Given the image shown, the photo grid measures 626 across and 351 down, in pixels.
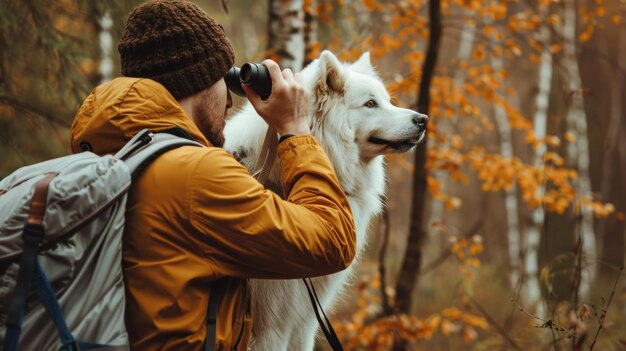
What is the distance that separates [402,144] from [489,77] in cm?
443

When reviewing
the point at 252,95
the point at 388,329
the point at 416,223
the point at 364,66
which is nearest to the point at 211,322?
the point at 252,95

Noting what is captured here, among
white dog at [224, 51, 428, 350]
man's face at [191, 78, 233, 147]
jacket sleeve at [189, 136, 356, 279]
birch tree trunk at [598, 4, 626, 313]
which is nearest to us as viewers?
jacket sleeve at [189, 136, 356, 279]

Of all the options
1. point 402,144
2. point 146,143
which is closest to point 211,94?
point 146,143

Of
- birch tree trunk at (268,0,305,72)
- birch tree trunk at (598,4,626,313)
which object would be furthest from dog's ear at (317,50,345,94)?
birch tree trunk at (598,4,626,313)

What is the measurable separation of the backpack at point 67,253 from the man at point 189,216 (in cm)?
7

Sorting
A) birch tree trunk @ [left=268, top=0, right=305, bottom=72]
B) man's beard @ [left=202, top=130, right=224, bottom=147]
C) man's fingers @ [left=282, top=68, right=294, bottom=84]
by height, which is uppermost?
birch tree trunk @ [left=268, top=0, right=305, bottom=72]

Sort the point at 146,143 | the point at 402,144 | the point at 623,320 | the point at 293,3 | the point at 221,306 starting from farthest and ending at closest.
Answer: the point at 623,320 → the point at 293,3 → the point at 402,144 → the point at 221,306 → the point at 146,143

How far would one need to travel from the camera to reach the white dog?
264cm

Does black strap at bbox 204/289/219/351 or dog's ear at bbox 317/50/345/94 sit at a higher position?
dog's ear at bbox 317/50/345/94

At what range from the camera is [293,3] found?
14.6 ft

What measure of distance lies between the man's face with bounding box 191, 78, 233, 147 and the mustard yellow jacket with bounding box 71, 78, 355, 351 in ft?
0.84

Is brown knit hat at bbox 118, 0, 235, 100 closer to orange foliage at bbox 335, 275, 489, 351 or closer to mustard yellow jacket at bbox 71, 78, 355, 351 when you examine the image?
mustard yellow jacket at bbox 71, 78, 355, 351

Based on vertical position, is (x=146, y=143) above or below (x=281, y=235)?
above

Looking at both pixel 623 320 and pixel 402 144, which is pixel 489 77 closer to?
pixel 402 144
